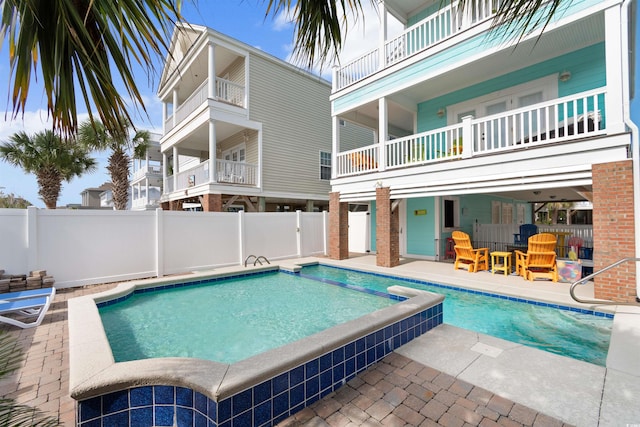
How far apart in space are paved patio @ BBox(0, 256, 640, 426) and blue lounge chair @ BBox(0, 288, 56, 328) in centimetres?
102

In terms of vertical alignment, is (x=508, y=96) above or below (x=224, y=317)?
above

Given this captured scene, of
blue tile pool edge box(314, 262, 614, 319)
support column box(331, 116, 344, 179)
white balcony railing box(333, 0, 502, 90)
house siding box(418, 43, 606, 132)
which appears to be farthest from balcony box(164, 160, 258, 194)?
house siding box(418, 43, 606, 132)

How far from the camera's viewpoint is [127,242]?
8281 mm

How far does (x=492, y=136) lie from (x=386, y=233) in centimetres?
411

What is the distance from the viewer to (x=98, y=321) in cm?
397

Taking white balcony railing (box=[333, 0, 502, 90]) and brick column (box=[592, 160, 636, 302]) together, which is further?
white balcony railing (box=[333, 0, 502, 90])

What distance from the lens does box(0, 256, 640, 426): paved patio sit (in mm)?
2443

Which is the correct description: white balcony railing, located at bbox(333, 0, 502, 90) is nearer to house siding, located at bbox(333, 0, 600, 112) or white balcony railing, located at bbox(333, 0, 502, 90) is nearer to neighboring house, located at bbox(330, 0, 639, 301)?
neighboring house, located at bbox(330, 0, 639, 301)

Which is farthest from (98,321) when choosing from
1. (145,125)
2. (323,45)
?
(323,45)

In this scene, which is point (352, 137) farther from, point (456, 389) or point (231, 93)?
point (456, 389)

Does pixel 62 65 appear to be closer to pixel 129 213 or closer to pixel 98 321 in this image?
pixel 98 321

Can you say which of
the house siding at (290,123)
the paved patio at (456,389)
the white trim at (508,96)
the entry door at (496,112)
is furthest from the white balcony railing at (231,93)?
the paved patio at (456,389)

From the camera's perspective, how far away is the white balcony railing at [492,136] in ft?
21.9

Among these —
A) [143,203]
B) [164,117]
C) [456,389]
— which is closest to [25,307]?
[456,389]
